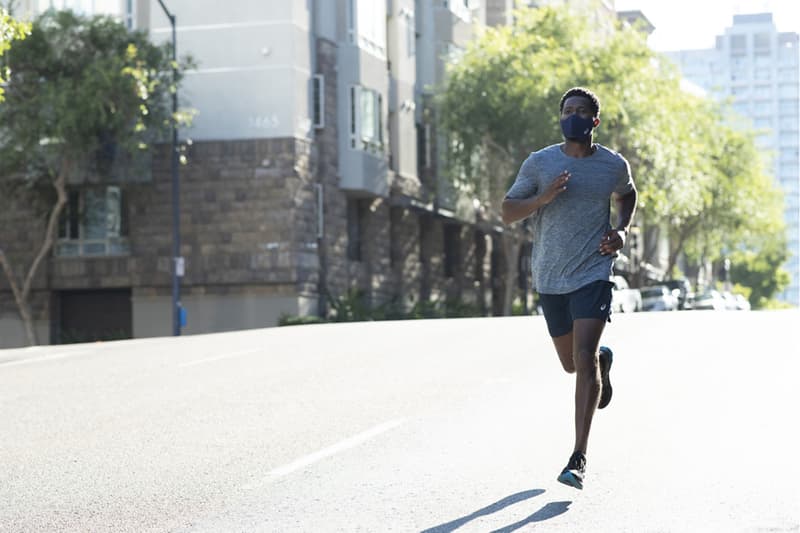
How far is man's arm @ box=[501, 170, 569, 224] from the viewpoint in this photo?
24.3 feet

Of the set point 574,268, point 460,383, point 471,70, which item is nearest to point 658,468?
point 574,268

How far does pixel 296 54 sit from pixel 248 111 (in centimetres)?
195

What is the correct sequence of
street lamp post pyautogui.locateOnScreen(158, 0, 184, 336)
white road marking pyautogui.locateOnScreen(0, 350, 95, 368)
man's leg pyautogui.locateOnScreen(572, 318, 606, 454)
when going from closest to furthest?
man's leg pyautogui.locateOnScreen(572, 318, 606, 454) → white road marking pyautogui.locateOnScreen(0, 350, 95, 368) → street lamp post pyautogui.locateOnScreen(158, 0, 184, 336)

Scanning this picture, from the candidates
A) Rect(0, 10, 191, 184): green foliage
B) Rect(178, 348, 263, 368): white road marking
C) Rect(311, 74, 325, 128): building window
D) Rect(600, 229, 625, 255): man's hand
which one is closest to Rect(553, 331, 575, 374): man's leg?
Rect(600, 229, 625, 255): man's hand

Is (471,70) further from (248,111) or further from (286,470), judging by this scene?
(286,470)

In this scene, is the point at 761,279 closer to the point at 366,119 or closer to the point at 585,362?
the point at 366,119

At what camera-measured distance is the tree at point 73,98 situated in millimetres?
35219

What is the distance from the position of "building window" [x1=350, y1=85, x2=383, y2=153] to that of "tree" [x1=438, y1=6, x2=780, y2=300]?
110 inches

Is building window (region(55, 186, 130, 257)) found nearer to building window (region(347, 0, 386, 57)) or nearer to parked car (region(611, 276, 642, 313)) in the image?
building window (region(347, 0, 386, 57))

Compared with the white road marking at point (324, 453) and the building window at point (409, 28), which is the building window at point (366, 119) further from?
the white road marking at point (324, 453)

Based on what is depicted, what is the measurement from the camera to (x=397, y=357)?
57.7 ft

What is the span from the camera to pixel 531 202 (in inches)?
294

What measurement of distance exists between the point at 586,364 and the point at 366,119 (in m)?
35.0

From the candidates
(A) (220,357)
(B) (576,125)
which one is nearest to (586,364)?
(B) (576,125)
